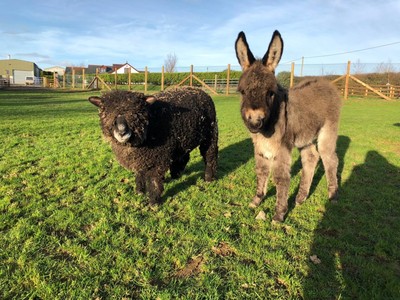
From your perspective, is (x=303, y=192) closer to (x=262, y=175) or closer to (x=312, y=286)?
(x=262, y=175)

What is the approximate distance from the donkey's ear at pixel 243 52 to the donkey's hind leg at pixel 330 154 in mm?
2244

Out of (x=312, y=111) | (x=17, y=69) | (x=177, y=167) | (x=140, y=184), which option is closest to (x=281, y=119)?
(x=312, y=111)

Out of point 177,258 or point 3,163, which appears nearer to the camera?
point 177,258

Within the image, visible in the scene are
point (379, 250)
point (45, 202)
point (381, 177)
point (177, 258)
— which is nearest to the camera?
point (177, 258)

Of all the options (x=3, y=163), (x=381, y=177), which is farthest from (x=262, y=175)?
(x=3, y=163)

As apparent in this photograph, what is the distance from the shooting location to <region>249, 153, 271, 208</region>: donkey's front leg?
508 cm

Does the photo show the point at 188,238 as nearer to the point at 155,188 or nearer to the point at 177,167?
the point at 155,188

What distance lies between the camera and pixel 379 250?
3.90m

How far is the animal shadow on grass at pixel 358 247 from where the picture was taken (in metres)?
3.20

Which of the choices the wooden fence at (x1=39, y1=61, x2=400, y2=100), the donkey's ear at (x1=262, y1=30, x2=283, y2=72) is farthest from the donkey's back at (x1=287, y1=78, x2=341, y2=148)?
the wooden fence at (x1=39, y1=61, x2=400, y2=100)

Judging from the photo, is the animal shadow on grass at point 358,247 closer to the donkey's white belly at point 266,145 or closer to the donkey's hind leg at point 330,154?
the donkey's hind leg at point 330,154

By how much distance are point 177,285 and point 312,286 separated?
1.53 meters

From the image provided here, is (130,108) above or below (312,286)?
above

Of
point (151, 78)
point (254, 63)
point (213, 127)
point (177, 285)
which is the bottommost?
point (177, 285)
